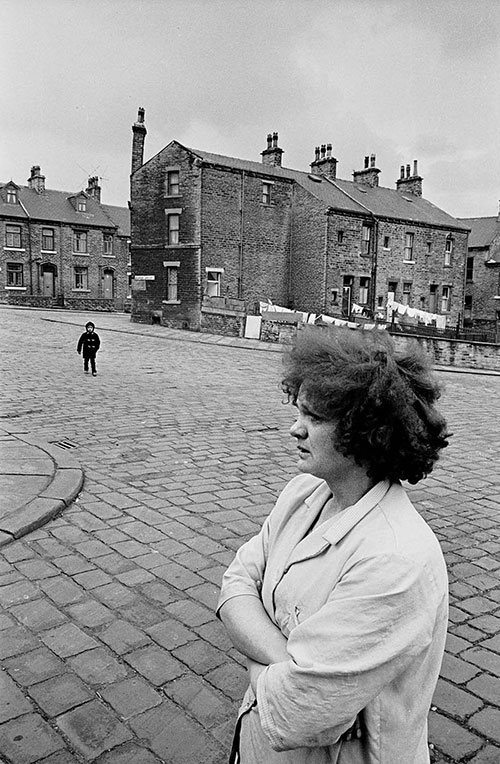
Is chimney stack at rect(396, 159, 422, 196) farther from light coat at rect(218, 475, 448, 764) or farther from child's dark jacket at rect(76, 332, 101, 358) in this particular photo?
light coat at rect(218, 475, 448, 764)

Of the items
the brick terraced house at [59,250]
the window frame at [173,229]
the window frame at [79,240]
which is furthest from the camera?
the window frame at [79,240]

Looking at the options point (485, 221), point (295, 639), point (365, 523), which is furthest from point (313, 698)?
point (485, 221)

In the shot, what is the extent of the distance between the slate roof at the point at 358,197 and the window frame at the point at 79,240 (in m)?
19.8

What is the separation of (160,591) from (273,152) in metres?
41.0

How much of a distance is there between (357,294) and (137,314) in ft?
44.1

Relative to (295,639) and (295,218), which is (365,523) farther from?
(295,218)

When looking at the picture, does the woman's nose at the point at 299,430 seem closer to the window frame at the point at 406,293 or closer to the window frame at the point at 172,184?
the window frame at the point at 172,184

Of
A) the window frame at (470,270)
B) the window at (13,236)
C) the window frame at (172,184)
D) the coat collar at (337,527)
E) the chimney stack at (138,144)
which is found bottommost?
the coat collar at (337,527)

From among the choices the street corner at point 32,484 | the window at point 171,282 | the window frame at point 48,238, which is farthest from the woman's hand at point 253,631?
the window frame at point 48,238

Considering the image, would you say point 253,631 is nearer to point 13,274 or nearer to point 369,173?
point 369,173

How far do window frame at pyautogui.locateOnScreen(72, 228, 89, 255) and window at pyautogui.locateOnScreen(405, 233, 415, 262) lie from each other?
1035 inches

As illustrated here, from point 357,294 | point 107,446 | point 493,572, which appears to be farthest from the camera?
point 357,294

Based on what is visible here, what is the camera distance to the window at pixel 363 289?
132ft

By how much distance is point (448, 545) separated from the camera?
502 centimetres
